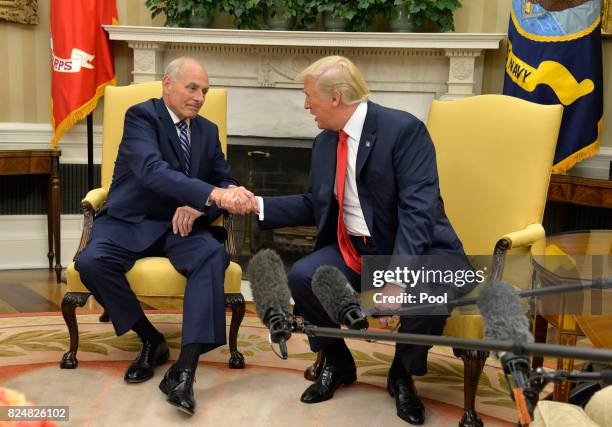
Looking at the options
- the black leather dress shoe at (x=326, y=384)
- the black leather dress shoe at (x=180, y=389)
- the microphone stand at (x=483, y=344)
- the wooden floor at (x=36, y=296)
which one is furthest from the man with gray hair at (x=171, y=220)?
the microphone stand at (x=483, y=344)

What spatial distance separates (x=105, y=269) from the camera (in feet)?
9.13

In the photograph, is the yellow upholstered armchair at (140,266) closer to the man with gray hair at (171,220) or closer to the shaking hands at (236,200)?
the man with gray hair at (171,220)

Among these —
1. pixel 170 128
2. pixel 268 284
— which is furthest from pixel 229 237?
pixel 268 284

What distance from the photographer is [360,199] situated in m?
2.62

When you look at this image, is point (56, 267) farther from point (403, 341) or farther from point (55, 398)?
point (403, 341)

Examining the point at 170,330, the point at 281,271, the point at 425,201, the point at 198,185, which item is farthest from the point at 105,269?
the point at 281,271

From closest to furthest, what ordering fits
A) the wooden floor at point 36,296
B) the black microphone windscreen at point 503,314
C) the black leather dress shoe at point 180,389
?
the black microphone windscreen at point 503,314
the black leather dress shoe at point 180,389
the wooden floor at point 36,296

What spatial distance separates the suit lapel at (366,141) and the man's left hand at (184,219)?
2.34 ft

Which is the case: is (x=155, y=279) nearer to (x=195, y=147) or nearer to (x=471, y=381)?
(x=195, y=147)

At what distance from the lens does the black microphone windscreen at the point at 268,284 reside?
99cm

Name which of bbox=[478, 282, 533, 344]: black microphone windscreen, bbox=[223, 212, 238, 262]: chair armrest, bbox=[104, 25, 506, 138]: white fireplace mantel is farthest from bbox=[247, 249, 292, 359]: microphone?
bbox=[104, 25, 506, 138]: white fireplace mantel

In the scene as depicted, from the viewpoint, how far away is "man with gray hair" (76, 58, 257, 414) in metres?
2.72

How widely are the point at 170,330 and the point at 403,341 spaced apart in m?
2.86

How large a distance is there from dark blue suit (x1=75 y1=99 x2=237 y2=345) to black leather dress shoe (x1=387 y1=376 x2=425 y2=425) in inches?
27.1
